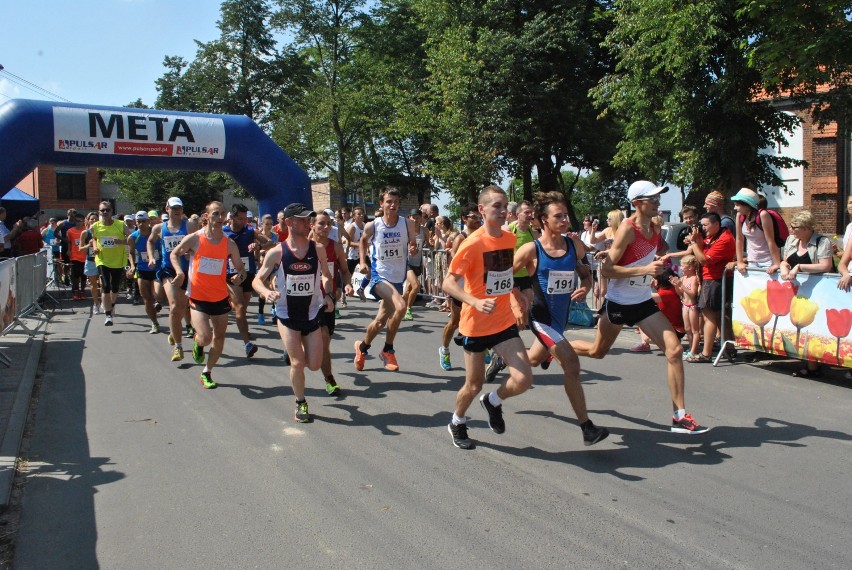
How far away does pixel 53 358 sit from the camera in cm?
988

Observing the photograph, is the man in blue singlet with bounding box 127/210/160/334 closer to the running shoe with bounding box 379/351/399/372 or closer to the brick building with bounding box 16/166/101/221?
the running shoe with bounding box 379/351/399/372

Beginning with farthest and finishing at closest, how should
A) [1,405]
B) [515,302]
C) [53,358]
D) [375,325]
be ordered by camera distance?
[53,358], [375,325], [1,405], [515,302]

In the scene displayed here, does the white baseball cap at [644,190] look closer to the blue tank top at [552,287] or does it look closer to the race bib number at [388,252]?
the blue tank top at [552,287]

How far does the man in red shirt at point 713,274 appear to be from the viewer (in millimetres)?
9062

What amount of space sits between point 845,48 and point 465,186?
601 inches

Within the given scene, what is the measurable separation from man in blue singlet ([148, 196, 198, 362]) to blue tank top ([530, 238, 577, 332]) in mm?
4548

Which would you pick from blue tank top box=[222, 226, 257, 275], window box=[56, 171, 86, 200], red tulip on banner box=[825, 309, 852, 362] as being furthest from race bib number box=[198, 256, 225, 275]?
window box=[56, 171, 86, 200]

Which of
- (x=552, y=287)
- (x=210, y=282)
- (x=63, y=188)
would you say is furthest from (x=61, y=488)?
(x=63, y=188)

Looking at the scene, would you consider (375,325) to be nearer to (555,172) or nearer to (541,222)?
(541,222)

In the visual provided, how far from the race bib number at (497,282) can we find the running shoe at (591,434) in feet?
3.81

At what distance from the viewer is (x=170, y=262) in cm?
1002

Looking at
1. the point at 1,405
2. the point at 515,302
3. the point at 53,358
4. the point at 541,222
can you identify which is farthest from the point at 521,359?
the point at 53,358

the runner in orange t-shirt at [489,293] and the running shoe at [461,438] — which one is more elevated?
the runner in orange t-shirt at [489,293]

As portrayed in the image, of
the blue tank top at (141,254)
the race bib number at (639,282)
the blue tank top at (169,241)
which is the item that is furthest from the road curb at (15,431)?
the race bib number at (639,282)
